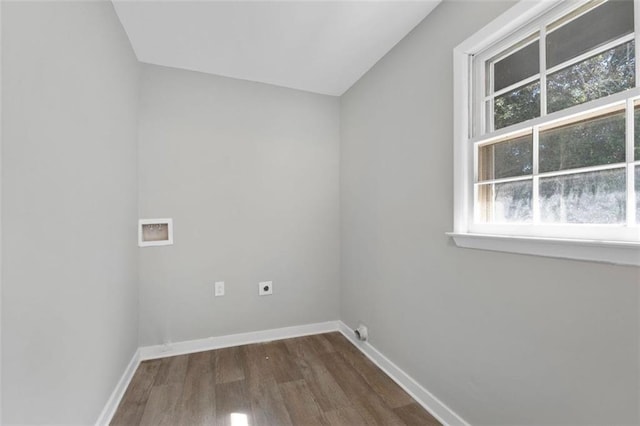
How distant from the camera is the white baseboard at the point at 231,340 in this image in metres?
2.16

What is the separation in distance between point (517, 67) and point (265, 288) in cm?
228

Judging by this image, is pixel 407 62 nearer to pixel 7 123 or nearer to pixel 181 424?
pixel 7 123

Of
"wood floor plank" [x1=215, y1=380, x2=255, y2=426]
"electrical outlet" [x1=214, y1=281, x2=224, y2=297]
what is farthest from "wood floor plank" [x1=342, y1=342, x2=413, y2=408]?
"electrical outlet" [x1=214, y1=281, x2=224, y2=297]

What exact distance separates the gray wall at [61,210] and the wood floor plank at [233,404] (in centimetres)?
60

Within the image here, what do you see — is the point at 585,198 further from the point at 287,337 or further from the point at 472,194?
the point at 287,337

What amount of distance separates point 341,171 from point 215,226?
1257 millimetres

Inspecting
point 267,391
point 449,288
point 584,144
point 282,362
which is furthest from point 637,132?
point 282,362

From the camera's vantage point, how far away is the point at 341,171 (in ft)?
8.75

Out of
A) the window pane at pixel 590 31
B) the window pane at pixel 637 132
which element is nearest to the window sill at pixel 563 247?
the window pane at pixel 637 132

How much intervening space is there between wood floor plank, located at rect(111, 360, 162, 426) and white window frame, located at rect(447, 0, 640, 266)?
80.0 inches

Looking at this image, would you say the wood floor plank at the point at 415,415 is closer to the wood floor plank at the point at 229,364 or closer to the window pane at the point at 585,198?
the wood floor plank at the point at 229,364

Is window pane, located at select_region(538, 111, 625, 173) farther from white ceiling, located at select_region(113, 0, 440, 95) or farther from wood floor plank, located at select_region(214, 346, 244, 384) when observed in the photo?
wood floor plank, located at select_region(214, 346, 244, 384)

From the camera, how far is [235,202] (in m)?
2.37

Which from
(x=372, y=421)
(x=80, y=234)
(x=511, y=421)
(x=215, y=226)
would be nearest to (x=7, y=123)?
(x=80, y=234)
